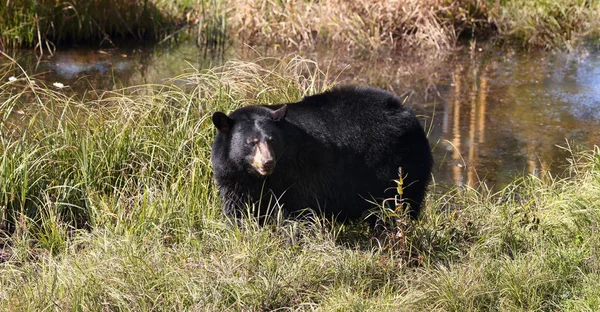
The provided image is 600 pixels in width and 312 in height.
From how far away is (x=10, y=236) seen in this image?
536 cm

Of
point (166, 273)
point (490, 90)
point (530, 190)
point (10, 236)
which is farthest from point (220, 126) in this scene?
point (490, 90)

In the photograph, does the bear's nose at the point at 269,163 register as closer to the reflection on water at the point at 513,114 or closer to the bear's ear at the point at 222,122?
the bear's ear at the point at 222,122

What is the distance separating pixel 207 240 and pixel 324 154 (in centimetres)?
85

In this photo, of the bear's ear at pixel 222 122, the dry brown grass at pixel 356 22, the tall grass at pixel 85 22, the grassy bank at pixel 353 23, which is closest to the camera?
the bear's ear at pixel 222 122

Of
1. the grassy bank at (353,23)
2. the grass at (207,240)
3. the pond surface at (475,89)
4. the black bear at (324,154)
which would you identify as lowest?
the pond surface at (475,89)

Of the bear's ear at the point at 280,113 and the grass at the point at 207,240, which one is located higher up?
the bear's ear at the point at 280,113

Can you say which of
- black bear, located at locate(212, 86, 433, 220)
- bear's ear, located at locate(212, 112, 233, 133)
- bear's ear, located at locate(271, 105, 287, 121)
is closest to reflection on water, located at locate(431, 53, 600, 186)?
black bear, located at locate(212, 86, 433, 220)

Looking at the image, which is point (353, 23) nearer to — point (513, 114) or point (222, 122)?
point (513, 114)

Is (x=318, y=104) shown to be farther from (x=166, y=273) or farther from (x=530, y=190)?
(x=530, y=190)

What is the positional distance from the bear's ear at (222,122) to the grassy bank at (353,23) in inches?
309

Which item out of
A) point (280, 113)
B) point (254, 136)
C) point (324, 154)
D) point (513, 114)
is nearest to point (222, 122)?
point (254, 136)

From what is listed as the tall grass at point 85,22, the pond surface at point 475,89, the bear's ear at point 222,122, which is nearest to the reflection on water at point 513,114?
the pond surface at point 475,89

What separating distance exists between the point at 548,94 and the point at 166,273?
7.35 m

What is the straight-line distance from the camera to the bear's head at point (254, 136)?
4.65m
